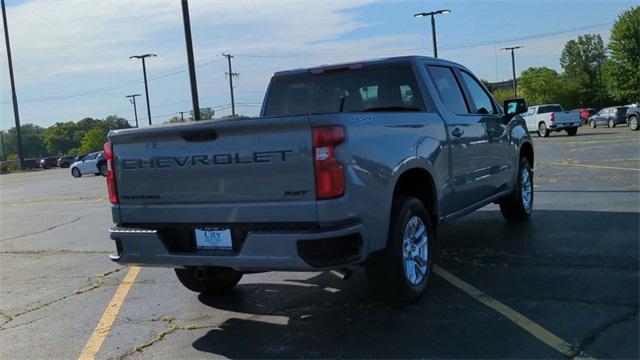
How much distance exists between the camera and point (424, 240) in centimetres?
543

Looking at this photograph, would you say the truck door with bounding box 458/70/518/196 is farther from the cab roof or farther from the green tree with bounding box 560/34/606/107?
the green tree with bounding box 560/34/606/107

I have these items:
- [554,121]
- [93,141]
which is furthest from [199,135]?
[93,141]

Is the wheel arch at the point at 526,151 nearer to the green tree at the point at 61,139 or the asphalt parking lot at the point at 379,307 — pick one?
the asphalt parking lot at the point at 379,307

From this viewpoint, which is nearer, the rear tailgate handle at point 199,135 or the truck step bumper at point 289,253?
the truck step bumper at point 289,253

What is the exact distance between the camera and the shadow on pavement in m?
4.31

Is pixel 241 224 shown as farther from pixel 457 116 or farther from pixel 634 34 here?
pixel 634 34

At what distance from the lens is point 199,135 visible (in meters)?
4.56

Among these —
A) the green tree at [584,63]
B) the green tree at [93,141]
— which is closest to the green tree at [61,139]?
the green tree at [93,141]

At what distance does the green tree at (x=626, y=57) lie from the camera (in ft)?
222

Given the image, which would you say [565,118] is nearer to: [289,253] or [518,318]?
[518,318]

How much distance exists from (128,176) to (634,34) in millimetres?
72780

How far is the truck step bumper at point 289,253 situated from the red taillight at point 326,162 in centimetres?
26

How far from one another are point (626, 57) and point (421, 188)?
237ft

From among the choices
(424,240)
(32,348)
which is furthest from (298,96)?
(32,348)
